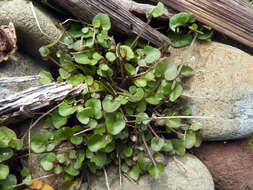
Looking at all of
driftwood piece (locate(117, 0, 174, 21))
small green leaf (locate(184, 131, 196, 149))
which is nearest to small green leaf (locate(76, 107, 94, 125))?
small green leaf (locate(184, 131, 196, 149))

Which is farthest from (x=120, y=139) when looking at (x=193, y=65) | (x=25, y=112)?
(x=193, y=65)

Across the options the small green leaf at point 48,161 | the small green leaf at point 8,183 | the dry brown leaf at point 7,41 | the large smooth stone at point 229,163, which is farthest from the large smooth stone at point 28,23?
the large smooth stone at point 229,163

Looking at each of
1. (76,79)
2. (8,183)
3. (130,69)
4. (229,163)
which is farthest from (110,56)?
(229,163)

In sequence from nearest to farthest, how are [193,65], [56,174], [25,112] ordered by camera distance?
[25,112] < [56,174] < [193,65]

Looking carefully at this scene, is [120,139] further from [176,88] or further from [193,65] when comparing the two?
[193,65]

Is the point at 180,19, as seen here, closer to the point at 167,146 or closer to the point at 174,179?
the point at 167,146
